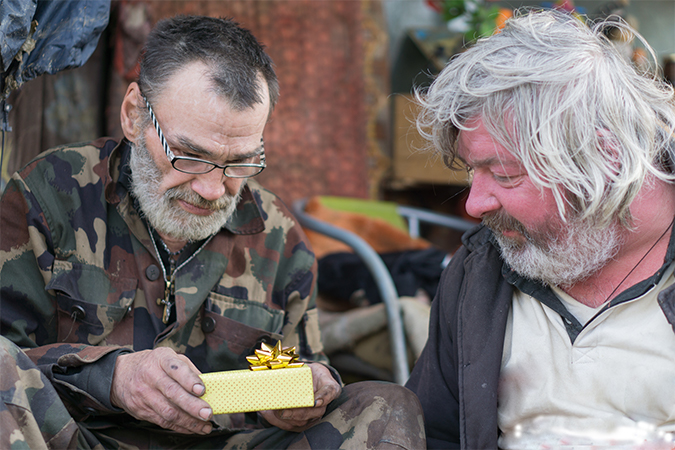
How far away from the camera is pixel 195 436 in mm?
1992

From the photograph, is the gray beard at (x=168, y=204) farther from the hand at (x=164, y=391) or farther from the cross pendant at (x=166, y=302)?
the hand at (x=164, y=391)

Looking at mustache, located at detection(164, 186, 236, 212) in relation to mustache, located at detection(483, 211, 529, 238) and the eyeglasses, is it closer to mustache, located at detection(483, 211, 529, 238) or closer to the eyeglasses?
the eyeglasses

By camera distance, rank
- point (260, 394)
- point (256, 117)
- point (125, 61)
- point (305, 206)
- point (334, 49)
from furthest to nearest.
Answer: point (334, 49) < point (305, 206) < point (125, 61) < point (256, 117) < point (260, 394)

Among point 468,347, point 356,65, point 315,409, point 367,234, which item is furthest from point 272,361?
point 356,65

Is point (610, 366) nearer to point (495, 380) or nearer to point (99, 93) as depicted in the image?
point (495, 380)

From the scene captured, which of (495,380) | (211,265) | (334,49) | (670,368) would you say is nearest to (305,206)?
(334,49)

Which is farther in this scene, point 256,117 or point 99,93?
point 99,93

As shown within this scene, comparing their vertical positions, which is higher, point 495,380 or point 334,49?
point 334,49

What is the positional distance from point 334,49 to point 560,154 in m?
3.26

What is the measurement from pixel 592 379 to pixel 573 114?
709 millimetres

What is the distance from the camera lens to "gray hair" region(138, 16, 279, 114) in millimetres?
2012

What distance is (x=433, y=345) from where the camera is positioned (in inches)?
83.5

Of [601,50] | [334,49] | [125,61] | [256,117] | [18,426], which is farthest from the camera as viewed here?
[334,49]

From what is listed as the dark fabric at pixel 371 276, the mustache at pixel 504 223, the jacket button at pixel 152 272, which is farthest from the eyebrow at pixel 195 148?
the dark fabric at pixel 371 276
